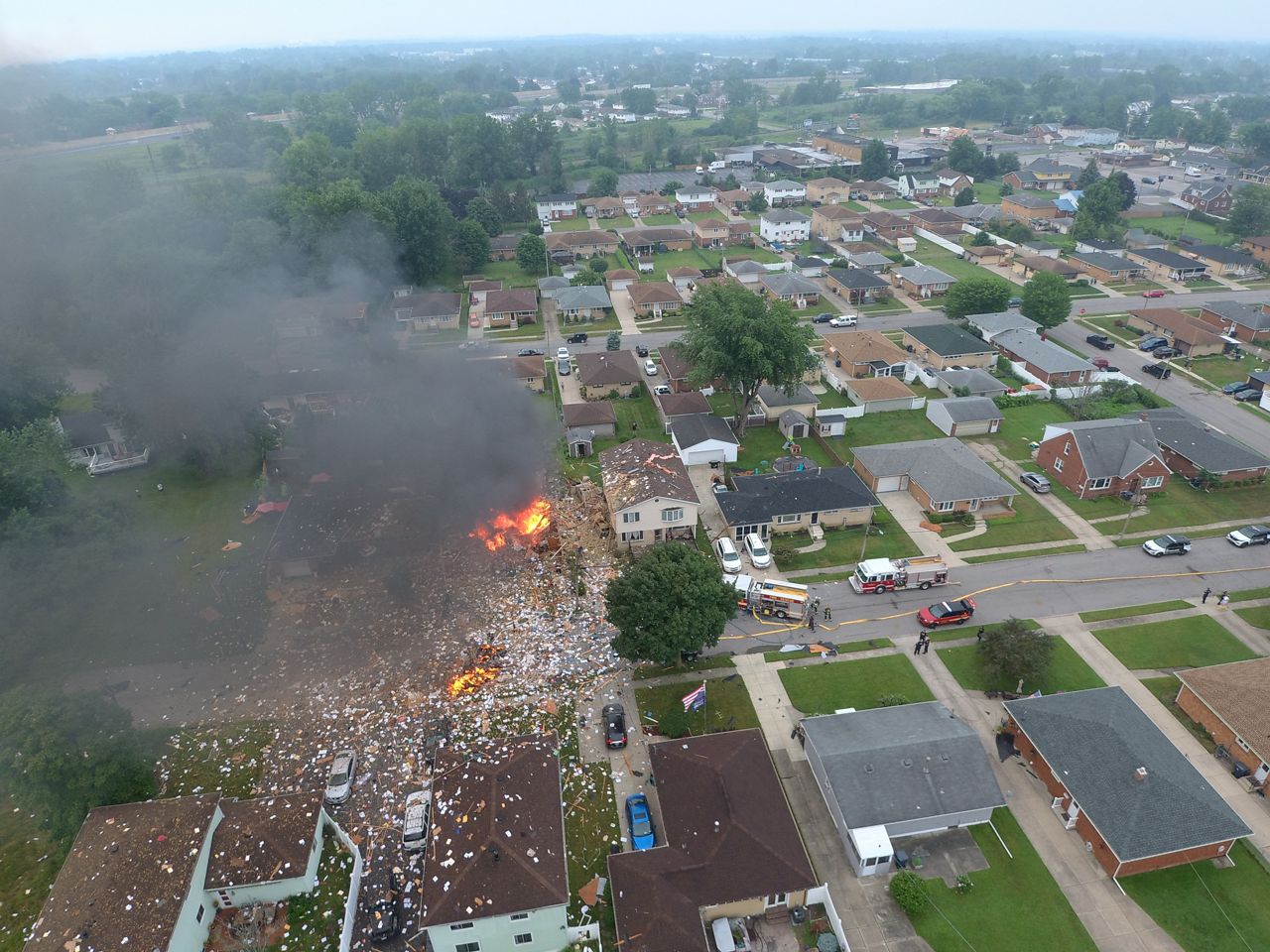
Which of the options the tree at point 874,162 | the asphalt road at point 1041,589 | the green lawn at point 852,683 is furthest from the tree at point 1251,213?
the green lawn at point 852,683

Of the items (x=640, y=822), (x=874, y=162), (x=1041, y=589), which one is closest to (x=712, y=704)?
(x=640, y=822)

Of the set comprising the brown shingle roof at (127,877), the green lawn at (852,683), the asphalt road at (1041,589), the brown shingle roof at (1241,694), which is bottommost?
the asphalt road at (1041,589)

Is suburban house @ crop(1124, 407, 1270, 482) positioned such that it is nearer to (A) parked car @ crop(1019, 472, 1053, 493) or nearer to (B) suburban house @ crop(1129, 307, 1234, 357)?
(A) parked car @ crop(1019, 472, 1053, 493)

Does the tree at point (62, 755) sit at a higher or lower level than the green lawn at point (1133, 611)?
higher

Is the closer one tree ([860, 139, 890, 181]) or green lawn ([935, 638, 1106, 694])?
green lawn ([935, 638, 1106, 694])

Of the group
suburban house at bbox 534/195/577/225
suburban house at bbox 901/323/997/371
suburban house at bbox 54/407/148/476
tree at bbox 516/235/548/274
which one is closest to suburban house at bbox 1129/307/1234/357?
suburban house at bbox 901/323/997/371

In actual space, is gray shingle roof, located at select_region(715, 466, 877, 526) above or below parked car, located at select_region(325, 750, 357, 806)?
above

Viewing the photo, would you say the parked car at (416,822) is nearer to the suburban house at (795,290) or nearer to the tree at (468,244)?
the suburban house at (795,290)
